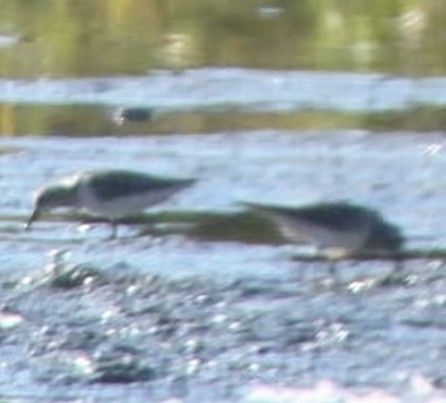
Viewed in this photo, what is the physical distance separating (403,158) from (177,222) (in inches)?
67.3

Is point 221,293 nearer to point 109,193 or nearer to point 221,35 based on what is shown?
point 109,193

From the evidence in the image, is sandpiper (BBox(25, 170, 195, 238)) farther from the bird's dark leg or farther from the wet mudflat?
the bird's dark leg

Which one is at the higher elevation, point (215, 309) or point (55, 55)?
point (215, 309)

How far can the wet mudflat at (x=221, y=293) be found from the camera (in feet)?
26.7

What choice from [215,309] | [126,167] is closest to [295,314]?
[215,309]

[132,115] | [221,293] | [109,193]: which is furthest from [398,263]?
[132,115]

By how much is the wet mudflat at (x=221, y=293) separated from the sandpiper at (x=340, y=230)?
94 mm

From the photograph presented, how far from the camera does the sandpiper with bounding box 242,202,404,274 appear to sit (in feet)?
32.3

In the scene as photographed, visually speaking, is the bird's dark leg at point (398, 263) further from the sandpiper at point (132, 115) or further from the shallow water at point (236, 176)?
the sandpiper at point (132, 115)

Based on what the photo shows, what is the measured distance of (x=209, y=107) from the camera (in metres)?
13.7

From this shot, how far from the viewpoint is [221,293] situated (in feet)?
30.5

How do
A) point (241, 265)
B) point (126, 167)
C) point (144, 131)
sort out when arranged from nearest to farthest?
point (241, 265) → point (126, 167) → point (144, 131)

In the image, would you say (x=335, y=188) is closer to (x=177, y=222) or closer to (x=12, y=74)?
(x=177, y=222)

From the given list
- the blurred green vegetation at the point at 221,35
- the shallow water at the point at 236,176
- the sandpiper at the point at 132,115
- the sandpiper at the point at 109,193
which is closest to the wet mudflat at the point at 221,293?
the shallow water at the point at 236,176
